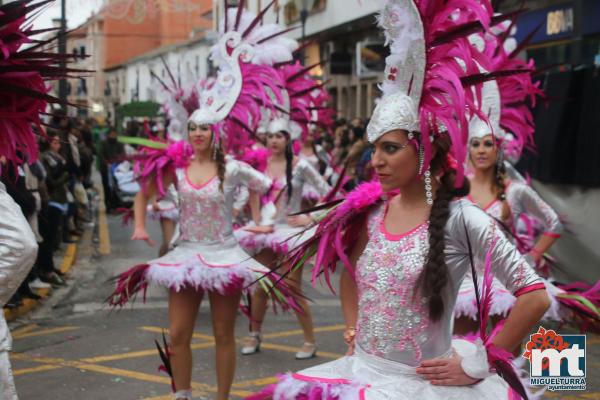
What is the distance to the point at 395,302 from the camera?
11.4ft

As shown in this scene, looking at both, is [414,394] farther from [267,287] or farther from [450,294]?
[267,287]

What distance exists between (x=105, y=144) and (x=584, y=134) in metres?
13.8

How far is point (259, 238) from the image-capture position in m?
8.20

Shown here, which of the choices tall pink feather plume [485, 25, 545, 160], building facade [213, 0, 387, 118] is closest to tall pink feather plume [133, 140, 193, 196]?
tall pink feather plume [485, 25, 545, 160]

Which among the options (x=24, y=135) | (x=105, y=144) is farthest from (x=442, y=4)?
(x=105, y=144)

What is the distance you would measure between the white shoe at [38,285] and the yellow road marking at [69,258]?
4.02ft

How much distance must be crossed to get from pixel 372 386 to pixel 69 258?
10656 mm

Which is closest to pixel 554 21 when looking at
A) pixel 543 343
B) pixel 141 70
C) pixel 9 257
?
pixel 543 343

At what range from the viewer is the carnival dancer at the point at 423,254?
3.30 m

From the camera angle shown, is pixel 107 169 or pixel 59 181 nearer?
pixel 59 181

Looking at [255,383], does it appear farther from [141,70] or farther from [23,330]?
[141,70]

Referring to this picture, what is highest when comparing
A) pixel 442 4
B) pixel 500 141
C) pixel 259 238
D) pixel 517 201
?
pixel 442 4

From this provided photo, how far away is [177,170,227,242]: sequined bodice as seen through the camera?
6203mm

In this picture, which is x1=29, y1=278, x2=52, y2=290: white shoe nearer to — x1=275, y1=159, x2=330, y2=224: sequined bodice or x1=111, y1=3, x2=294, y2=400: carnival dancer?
x1=275, y1=159, x2=330, y2=224: sequined bodice
